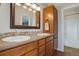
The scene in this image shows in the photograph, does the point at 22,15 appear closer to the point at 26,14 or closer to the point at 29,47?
the point at 26,14

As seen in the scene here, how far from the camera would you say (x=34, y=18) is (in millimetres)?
1356

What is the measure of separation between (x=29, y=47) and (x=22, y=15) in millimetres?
449

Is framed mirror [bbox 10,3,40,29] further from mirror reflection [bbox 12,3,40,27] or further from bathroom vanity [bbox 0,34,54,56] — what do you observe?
bathroom vanity [bbox 0,34,54,56]

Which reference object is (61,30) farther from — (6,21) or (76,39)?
(6,21)

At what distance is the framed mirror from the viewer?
1078 millimetres

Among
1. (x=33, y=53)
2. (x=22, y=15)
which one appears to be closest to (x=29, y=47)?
(x=33, y=53)

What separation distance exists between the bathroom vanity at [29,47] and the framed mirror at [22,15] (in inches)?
11.6

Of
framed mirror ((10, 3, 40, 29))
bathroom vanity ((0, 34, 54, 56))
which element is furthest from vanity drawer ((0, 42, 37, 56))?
framed mirror ((10, 3, 40, 29))

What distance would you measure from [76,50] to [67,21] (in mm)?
392

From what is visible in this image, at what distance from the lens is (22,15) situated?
111cm

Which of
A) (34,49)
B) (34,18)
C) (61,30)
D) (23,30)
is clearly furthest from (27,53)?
(34,18)

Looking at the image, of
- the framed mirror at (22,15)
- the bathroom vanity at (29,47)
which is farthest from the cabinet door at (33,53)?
the framed mirror at (22,15)

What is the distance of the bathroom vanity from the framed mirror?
0.29 metres

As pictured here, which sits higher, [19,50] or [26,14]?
[26,14]
